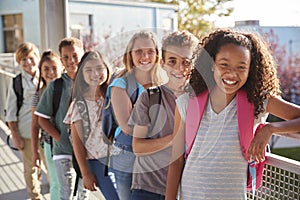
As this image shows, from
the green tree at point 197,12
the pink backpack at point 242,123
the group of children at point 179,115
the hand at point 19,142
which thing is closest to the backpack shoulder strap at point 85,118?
the group of children at point 179,115

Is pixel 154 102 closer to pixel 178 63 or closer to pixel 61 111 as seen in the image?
pixel 178 63

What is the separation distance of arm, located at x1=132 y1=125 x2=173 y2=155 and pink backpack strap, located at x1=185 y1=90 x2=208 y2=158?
14cm

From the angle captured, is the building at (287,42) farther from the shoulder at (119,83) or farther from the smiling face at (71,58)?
the shoulder at (119,83)

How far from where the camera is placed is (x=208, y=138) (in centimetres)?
113

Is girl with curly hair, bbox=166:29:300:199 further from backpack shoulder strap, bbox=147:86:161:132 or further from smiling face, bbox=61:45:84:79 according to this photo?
smiling face, bbox=61:45:84:79

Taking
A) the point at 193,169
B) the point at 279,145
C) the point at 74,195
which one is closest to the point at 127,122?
the point at 193,169

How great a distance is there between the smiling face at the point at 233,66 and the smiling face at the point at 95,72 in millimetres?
736

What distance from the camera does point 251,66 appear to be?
1114mm

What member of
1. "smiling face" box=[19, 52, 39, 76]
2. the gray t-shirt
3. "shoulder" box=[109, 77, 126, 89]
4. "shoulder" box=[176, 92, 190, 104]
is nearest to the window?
"smiling face" box=[19, 52, 39, 76]

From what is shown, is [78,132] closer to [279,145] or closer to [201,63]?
[201,63]

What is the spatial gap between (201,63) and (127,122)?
39 cm

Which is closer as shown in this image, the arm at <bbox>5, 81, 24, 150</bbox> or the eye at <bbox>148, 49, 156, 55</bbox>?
the eye at <bbox>148, 49, 156, 55</bbox>

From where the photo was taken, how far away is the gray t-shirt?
1.31m

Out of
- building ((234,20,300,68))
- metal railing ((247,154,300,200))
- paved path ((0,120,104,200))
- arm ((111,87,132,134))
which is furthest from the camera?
building ((234,20,300,68))
